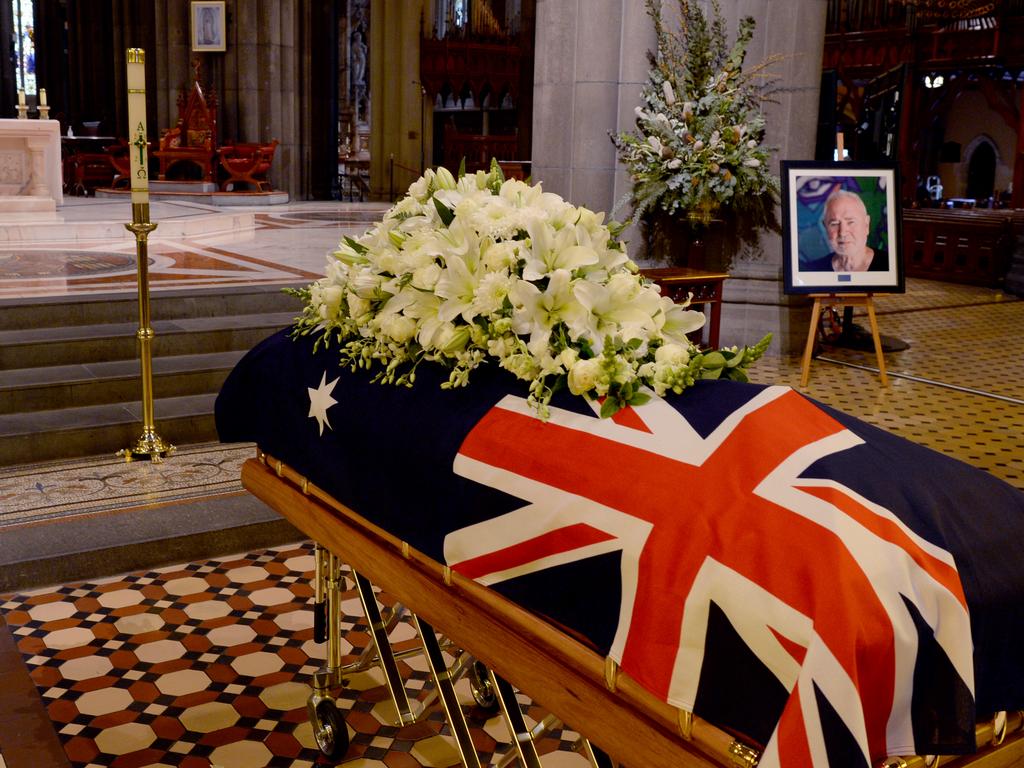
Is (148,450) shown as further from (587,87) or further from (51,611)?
(587,87)

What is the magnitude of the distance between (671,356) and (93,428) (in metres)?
4.03

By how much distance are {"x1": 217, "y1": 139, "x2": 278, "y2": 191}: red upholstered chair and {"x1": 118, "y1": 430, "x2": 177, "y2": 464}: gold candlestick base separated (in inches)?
445

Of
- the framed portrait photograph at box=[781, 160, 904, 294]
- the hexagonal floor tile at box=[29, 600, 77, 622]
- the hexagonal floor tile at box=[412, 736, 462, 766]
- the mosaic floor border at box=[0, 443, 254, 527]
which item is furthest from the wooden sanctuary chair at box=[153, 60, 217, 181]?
the hexagonal floor tile at box=[412, 736, 462, 766]

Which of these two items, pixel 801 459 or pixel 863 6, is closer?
pixel 801 459

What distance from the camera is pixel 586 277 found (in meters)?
1.94

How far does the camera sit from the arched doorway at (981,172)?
18875 millimetres

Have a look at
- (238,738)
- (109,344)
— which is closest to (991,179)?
(109,344)

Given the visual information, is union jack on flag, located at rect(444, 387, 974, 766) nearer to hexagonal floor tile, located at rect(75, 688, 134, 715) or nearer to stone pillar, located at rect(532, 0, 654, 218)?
hexagonal floor tile, located at rect(75, 688, 134, 715)

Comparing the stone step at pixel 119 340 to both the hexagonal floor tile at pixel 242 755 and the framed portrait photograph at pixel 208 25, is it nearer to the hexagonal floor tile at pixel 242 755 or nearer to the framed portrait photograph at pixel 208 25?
the hexagonal floor tile at pixel 242 755

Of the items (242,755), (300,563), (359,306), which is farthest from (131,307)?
(359,306)

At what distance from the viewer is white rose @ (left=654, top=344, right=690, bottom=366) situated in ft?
5.90

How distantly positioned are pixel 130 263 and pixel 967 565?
26.4ft

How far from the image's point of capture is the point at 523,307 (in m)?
1.89

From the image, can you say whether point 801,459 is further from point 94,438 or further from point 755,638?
point 94,438
